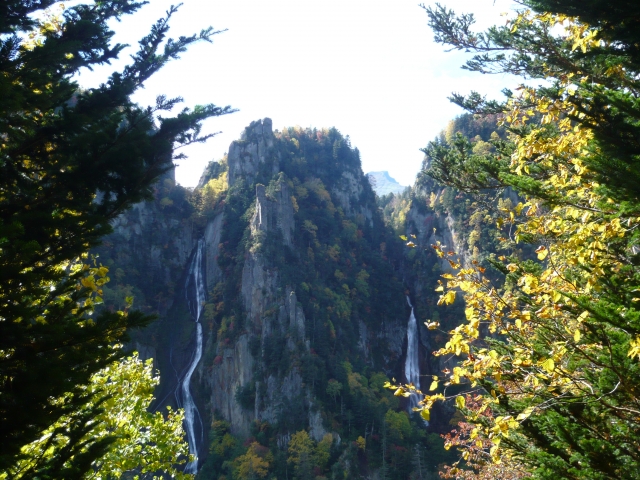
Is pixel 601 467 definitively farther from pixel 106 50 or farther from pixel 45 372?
pixel 106 50

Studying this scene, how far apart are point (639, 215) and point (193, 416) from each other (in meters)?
40.7

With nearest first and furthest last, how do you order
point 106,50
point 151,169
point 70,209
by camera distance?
point 70,209 < point 151,169 < point 106,50

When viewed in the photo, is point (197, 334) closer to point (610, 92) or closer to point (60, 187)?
point (60, 187)

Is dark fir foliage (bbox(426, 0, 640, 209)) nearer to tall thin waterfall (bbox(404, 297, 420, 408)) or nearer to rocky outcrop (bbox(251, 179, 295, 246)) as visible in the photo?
rocky outcrop (bbox(251, 179, 295, 246))

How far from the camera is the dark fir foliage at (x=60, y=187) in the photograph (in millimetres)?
2746

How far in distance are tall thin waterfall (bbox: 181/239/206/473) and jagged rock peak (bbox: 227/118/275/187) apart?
10443 mm

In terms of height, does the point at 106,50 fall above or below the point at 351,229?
below

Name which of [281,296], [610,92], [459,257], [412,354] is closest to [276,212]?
[281,296]

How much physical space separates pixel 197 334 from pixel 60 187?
42.7m

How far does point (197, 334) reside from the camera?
44156 millimetres

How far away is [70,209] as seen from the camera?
426 centimetres

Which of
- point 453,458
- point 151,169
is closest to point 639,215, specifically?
point 151,169

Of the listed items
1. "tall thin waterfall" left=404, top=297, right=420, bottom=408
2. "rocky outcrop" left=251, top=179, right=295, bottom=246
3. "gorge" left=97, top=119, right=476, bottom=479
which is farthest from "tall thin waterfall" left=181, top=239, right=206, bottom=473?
"tall thin waterfall" left=404, top=297, right=420, bottom=408

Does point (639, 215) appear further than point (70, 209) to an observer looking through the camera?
No
